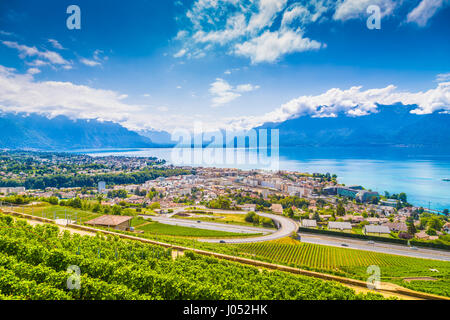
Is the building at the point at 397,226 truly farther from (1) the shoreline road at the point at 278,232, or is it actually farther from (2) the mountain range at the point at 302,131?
(2) the mountain range at the point at 302,131

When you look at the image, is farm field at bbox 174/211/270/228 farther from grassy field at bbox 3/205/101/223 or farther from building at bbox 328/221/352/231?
grassy field at bbox 3/205/101/223

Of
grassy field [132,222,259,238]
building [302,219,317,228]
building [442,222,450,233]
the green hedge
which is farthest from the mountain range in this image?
building [442,222,450,233]

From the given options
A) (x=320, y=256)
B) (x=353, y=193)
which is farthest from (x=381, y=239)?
(x=353, y=193)

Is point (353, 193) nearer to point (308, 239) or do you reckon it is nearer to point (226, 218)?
point (308, 239)

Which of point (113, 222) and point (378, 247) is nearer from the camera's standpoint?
point (113, 222)

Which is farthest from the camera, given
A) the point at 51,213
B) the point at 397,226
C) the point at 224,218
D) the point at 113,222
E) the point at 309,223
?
the point at 224,218

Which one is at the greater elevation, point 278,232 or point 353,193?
point 353,193
